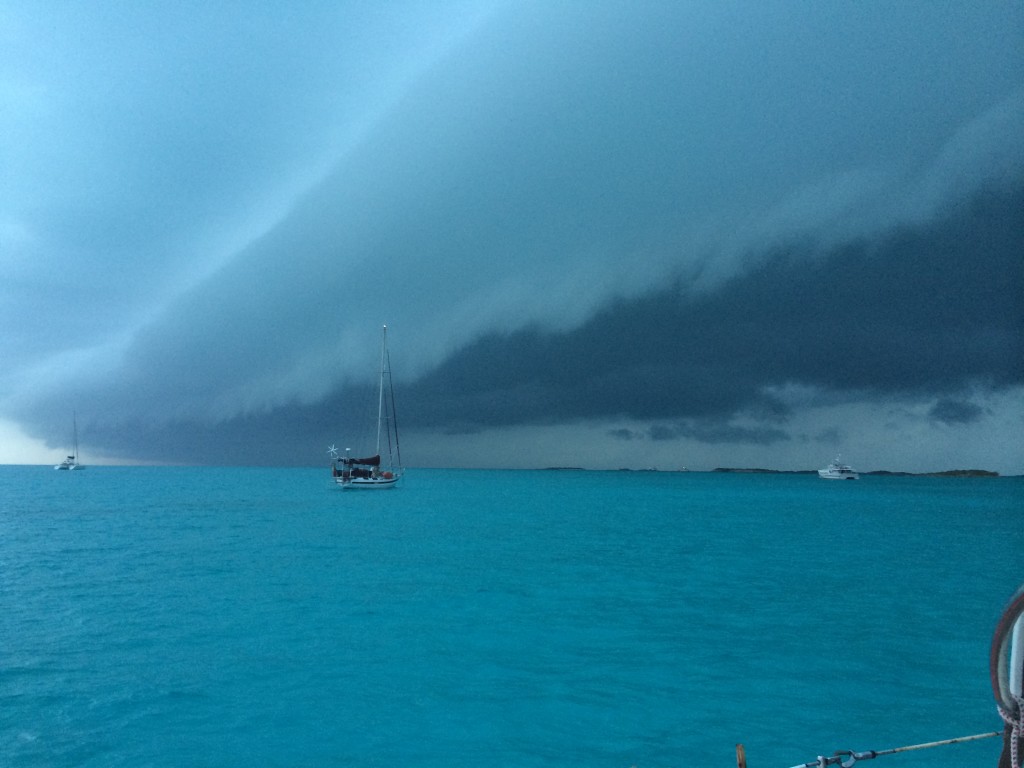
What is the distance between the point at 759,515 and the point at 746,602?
5733 cm

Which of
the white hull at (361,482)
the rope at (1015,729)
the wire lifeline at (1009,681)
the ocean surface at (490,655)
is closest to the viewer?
the wire lifeline at (1009,681)

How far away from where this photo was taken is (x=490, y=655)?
66.2 feet

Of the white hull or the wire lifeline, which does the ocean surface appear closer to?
the wire lifeline

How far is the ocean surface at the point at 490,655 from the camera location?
45.8 ft

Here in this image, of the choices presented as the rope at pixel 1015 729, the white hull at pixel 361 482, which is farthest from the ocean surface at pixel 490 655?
the white hull at pixel 361 482

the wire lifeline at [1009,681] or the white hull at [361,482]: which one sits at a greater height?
the wire lifeline at [1009,681]

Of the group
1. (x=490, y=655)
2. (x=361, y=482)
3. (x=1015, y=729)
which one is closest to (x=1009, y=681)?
(x=1015, y=729)

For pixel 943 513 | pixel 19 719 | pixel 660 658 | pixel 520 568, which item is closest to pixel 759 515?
pixel 943 513

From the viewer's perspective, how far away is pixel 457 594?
29500mm

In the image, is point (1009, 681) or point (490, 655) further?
point (490, 655)

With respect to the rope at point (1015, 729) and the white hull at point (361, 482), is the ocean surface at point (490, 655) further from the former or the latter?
the white hull at point (361, 482)

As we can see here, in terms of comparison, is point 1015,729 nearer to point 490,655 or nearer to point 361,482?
point 490,655

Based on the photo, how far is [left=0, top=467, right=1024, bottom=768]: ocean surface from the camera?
14.0 metres

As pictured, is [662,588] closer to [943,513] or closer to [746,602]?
[746,602]
